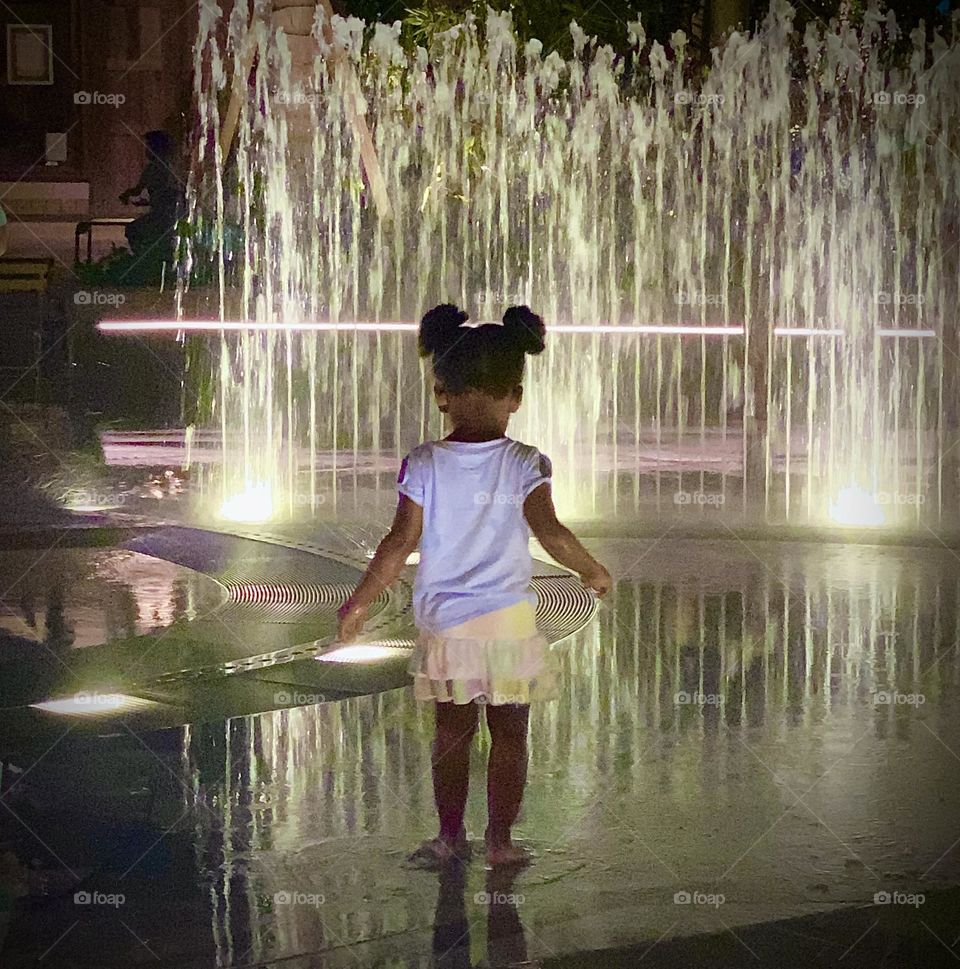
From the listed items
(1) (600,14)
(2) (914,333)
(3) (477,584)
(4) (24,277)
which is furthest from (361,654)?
(1) (600,14)

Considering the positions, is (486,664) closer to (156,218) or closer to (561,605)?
(561,605)

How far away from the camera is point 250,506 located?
10508 mm

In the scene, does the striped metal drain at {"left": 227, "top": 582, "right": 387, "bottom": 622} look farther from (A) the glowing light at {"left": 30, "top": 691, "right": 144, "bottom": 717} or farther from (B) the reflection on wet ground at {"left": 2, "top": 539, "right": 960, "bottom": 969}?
(A) the glowing light at {"left": 30, "top": 691, "right": 144, "bottom": 717}

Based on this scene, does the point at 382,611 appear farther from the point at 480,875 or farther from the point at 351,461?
the point at 351,461

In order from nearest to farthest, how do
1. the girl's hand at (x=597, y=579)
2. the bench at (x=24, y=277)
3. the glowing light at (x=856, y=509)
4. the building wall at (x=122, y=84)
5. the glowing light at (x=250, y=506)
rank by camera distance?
the girl's hand at (x=597, y=579), the glowing light at (x=250, y=506), the glowing light at (x=856, y=509), the bench at (x=24, y=277), the building wall at (x=122, y=84)

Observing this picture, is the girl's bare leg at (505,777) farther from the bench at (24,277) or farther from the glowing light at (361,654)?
the bench at (24,277)

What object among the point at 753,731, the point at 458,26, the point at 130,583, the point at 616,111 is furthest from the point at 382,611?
the point at 458,26

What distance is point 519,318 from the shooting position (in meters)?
4.41

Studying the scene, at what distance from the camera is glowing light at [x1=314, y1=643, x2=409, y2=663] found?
6328 mm

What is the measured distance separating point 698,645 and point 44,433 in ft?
23.6

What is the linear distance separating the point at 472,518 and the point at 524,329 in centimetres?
50

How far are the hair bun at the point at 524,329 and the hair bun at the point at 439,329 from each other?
12cm

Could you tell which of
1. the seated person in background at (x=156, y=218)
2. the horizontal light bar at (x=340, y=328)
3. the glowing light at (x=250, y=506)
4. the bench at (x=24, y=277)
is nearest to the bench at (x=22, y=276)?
the bench at (x=24, y=277)

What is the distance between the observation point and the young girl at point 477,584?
169 inches
